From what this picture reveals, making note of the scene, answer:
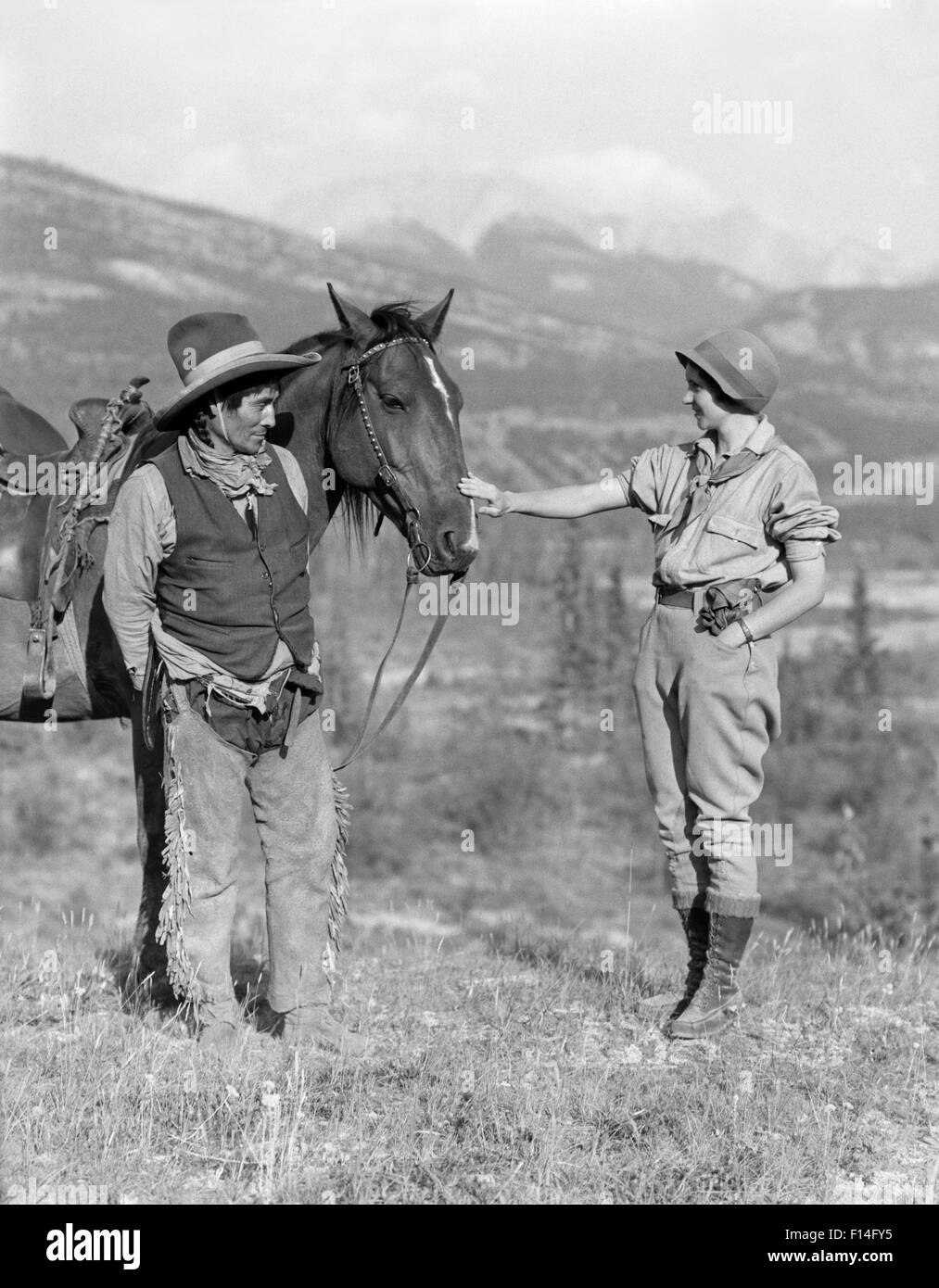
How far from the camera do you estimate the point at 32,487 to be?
18.6ft

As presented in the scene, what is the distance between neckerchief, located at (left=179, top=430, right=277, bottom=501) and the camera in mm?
4395

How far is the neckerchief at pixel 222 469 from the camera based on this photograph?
14.4 feet

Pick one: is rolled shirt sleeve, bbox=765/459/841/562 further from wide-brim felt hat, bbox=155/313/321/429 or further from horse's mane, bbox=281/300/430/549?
wide-brim felt hat, bbox=155/313/321/429

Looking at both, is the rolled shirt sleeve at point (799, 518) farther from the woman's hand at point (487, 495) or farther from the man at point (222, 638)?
the man at point (222, 638)

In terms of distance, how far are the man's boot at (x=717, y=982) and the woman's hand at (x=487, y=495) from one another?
5.54 ft

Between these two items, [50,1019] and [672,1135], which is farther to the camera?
[50,1019]

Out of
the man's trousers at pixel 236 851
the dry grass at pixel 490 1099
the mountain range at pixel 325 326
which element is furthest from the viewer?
the mountain range at pixel 325 326

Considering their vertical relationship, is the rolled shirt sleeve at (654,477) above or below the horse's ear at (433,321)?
below

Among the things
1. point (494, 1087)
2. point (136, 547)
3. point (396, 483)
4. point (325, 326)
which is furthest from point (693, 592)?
point (325, 326)

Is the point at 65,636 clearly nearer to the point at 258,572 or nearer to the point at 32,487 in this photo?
the point at 32,487

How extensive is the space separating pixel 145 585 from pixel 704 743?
2.00m

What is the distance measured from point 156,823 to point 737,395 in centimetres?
268

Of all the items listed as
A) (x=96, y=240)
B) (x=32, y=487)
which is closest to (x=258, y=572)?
(x=32, y=487)

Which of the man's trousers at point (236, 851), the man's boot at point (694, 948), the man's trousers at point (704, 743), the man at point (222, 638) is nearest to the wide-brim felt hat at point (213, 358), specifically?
the man at point (222, 638)
